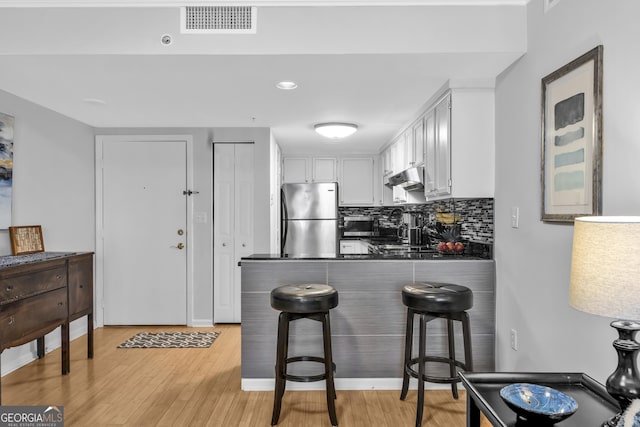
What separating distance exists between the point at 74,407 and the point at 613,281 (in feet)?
9.90

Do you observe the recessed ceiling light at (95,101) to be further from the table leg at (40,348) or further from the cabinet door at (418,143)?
the cabinet door at (418,143)

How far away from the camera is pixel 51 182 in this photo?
372cm

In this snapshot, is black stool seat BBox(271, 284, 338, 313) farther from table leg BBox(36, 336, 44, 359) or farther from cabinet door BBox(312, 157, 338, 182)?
cabinet door BBox(312, 157, 338, 182)

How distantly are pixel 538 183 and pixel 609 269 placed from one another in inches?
52.0

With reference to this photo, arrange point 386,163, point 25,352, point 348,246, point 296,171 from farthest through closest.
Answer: point 296,171, point 348,246, point 386,163, point 25,352

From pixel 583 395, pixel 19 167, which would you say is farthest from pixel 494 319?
pixel 19 167

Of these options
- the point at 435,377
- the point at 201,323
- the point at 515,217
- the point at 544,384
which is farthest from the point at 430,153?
the point at 201,323

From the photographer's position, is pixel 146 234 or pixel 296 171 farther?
pixel 296 171

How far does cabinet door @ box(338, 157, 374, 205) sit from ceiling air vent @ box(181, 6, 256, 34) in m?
3.86

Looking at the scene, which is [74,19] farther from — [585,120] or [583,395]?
[583,395]

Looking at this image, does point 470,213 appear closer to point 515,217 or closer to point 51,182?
point 515,217

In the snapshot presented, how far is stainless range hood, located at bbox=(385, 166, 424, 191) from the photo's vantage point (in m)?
3.78

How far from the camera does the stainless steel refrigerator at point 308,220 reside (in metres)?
5.59

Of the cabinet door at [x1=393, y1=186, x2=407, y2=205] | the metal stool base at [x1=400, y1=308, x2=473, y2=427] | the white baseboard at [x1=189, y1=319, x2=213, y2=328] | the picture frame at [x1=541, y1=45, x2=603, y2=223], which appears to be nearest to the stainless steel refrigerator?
the cabinet door at [x1=393, y1=186, x2=407, y2=205]
